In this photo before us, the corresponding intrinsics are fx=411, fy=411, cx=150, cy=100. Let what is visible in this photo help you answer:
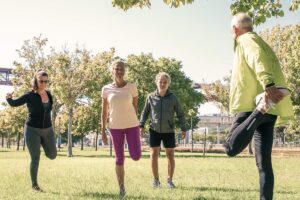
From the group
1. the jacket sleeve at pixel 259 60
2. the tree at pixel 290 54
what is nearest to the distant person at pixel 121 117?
the jacket sleeve at pixel 259 60

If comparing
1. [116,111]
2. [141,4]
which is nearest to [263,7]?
[141,4]

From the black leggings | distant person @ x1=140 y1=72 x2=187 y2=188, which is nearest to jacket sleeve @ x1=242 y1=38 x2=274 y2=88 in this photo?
the black leggings

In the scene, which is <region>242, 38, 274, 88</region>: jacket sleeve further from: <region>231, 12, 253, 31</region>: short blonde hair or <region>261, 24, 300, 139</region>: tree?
<region>261, 24, 300, 139</region>: tree

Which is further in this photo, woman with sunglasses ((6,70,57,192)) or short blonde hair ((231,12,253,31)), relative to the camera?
woman with sunglasses ((6,70,57,192))

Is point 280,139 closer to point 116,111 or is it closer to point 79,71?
point 79,71

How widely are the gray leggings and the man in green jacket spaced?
442 cm

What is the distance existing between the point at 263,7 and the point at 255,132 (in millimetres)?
6755

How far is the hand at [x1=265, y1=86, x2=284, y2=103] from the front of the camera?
4.55 meters

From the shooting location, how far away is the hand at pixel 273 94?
4.55 m

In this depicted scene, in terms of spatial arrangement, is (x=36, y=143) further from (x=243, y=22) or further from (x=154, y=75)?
(x=154, y=75)

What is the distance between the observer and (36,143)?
320 inches

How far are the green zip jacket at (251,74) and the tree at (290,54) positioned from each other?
29.7m

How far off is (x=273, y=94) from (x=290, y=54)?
33758 millimetres

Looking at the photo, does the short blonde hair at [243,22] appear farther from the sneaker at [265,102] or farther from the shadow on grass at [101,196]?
the shadow on grass at [101,196]
